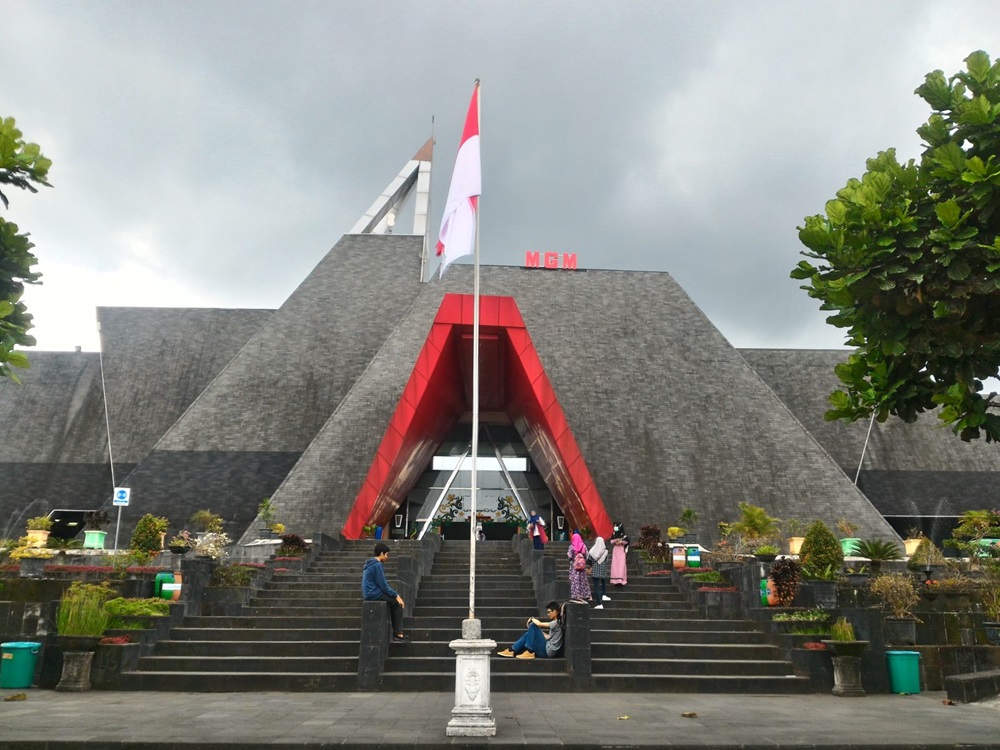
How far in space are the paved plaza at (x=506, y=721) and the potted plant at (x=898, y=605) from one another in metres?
1.77

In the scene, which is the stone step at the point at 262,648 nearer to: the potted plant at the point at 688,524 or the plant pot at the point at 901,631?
the plant pot at the point at 901,631

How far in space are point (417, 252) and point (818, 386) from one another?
1723cm

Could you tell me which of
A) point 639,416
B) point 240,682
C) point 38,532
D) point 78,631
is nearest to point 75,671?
point 78,631

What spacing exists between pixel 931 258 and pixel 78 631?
11.8m

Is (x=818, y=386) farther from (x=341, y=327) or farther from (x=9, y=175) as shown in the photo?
(x=9, y=175)

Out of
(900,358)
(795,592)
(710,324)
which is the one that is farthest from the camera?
(710,324)

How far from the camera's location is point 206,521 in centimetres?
2341

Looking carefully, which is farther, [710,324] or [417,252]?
[417,252]

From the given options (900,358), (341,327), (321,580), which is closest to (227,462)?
(341,327)

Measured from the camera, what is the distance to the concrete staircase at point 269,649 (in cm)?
1160

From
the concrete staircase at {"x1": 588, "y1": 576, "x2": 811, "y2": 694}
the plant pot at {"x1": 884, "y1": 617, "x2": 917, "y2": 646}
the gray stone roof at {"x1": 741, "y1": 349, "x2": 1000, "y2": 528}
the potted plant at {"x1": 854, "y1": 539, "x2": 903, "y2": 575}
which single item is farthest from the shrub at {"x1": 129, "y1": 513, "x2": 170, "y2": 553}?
the gray stone roof at {"x1": 741, "y1": 349, "x2": 1000, "y2": 528}

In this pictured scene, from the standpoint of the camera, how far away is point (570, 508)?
24938mm

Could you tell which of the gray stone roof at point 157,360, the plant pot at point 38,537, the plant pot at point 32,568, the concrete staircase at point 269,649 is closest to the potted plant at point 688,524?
the concrete staircase at point 269,649

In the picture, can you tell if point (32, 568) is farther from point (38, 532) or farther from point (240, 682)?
point (240, 682)
